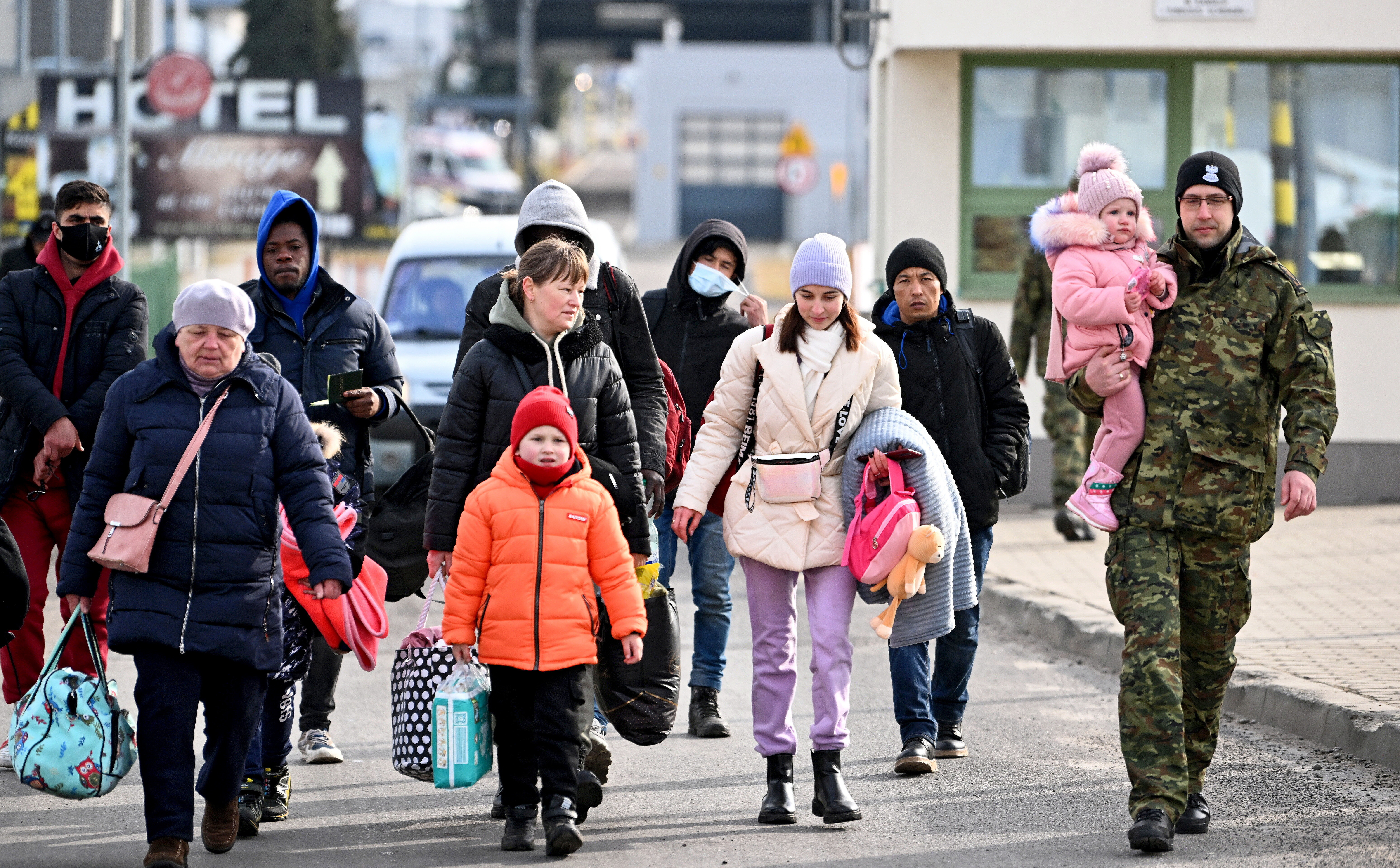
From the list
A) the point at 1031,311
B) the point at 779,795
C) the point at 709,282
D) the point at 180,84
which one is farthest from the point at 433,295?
the point at 180,84

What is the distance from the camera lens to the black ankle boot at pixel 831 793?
232 inches

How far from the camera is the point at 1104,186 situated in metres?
5.68

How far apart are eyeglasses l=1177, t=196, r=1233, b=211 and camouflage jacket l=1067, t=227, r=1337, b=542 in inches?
4.3

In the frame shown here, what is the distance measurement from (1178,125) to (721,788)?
351 inches

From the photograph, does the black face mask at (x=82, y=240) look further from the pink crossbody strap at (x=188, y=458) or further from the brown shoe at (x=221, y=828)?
the brown shoe at (x=221, y=828)

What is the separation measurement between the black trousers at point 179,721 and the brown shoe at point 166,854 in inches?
0.6

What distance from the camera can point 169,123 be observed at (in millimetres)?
23500

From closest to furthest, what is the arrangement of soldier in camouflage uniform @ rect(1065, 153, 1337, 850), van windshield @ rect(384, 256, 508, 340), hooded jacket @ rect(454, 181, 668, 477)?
soldier in camouflage uniform @ rect(1065, 153, 1337, 850)
hooded jacket @ rect(454, 181, 668, 477)
van windshield @ rect(384, 256, 508, 340)

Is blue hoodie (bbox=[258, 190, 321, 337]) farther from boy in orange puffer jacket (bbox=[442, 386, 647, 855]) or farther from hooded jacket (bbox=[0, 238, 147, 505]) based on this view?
boy in orange puffer jacket (bbox=[442, 386, 647, 855])

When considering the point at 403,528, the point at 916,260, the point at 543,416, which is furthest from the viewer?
the point at 916,260

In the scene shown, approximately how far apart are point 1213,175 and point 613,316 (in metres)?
2.03

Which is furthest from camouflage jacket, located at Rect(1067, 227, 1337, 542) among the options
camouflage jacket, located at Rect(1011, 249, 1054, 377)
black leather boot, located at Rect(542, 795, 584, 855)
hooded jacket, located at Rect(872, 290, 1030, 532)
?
camouflage jacket, located at Rect(1011, 249, 1054, 377)

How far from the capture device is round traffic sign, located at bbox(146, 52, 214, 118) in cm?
2111

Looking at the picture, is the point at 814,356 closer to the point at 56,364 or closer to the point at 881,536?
the point at 881,536
